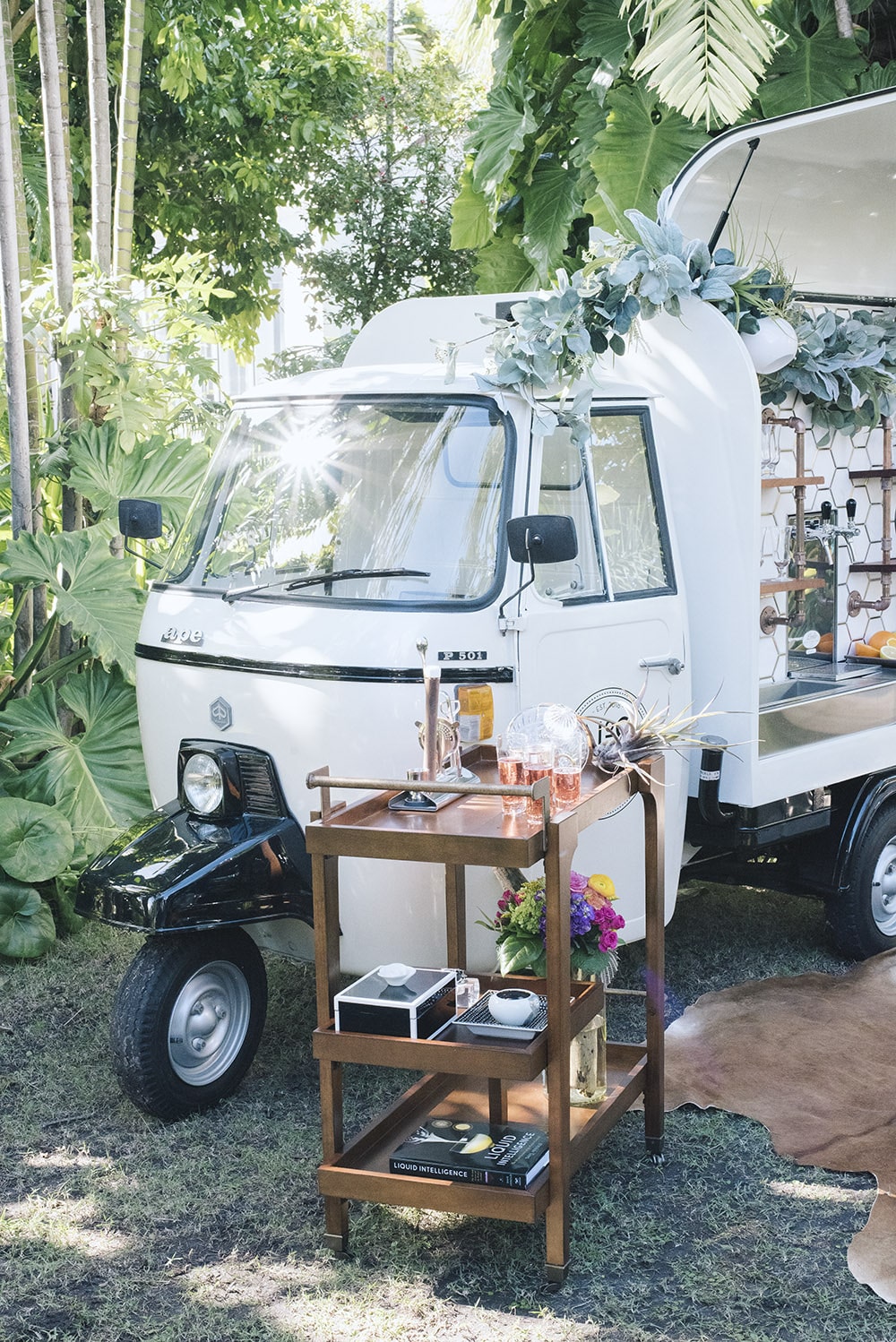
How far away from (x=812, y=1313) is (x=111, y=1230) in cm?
174

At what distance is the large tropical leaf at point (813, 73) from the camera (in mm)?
7199

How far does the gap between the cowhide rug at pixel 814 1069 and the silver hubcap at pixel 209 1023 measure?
4.39 feet

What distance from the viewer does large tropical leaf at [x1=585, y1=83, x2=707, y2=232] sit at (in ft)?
22.8

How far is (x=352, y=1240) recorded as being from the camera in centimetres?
354

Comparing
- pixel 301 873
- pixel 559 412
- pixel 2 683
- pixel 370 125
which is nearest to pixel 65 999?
pixel 301 873

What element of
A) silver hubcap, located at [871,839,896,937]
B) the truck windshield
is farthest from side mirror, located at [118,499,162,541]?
silver hubcap, located at [871,839,896,937]

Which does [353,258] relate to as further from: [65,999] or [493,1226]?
[493,1226]

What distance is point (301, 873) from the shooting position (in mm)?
4188

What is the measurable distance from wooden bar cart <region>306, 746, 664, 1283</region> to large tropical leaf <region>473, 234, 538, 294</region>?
17.0 feet

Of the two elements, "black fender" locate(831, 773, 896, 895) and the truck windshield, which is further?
"black fender" locate(831, 773, 896, 895)

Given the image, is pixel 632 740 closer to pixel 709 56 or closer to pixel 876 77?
pixel 709 56

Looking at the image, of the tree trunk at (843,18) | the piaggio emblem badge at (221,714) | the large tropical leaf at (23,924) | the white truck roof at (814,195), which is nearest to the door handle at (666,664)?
the piaggio emblem badge at (221,714)

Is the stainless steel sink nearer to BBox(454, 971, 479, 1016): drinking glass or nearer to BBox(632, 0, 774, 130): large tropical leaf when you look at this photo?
BBox(454, 971, 479, 1016): drinking glass

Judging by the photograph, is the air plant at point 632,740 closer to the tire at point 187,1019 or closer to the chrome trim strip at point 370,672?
the chrome trim strip at point 370,672
